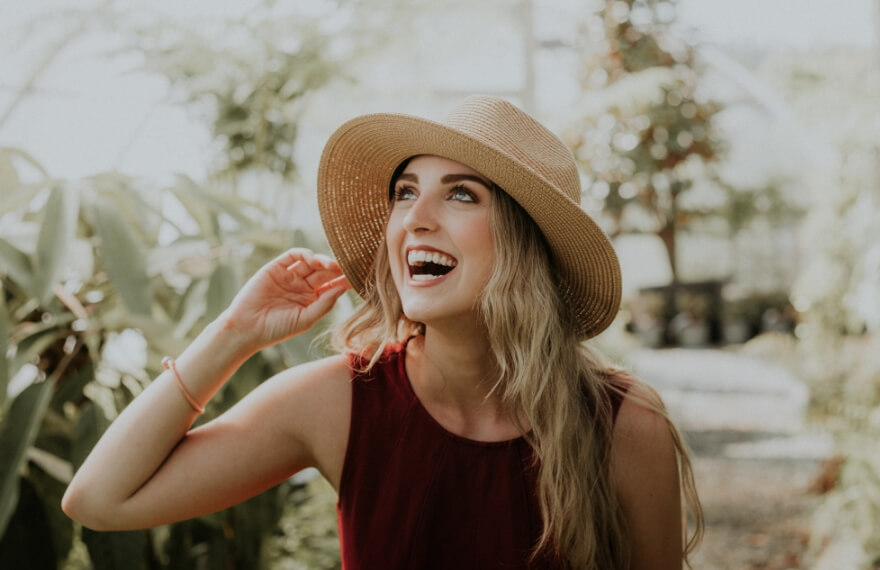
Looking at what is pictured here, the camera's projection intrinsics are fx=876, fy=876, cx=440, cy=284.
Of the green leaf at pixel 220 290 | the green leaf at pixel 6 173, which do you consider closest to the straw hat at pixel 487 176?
the green leaf at pixel 220 290

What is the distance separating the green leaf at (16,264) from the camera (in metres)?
1.41

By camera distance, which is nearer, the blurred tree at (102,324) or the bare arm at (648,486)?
the bare arm at (648,486)

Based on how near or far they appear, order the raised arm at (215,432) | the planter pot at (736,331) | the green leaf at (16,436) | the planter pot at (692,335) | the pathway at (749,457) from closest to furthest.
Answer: the raised arm at (215,432) → the green leaf at (16,436) → the pathway at (749,457) → the planter pot at (692,335) → the planter pot at (736,331)

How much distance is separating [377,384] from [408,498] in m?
0.17

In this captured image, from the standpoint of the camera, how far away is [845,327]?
4.18 m

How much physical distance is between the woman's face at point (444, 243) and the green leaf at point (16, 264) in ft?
2.08

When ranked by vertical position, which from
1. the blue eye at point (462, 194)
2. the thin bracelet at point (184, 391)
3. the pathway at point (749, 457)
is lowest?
the pathway at point (749, 457)

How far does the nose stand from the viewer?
45.6 inches

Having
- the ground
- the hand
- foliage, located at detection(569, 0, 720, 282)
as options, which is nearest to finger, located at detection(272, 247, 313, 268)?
the hand

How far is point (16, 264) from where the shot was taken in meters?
1.43

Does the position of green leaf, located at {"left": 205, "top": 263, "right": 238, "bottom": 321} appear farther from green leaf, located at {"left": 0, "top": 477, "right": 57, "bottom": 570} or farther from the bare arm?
the bare arm

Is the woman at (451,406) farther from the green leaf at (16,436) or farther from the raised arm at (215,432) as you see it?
the green leaf at (16,436)

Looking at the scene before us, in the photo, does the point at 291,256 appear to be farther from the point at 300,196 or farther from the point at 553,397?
the point at 300,196

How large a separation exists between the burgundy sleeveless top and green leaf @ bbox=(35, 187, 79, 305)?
0.52 metres
